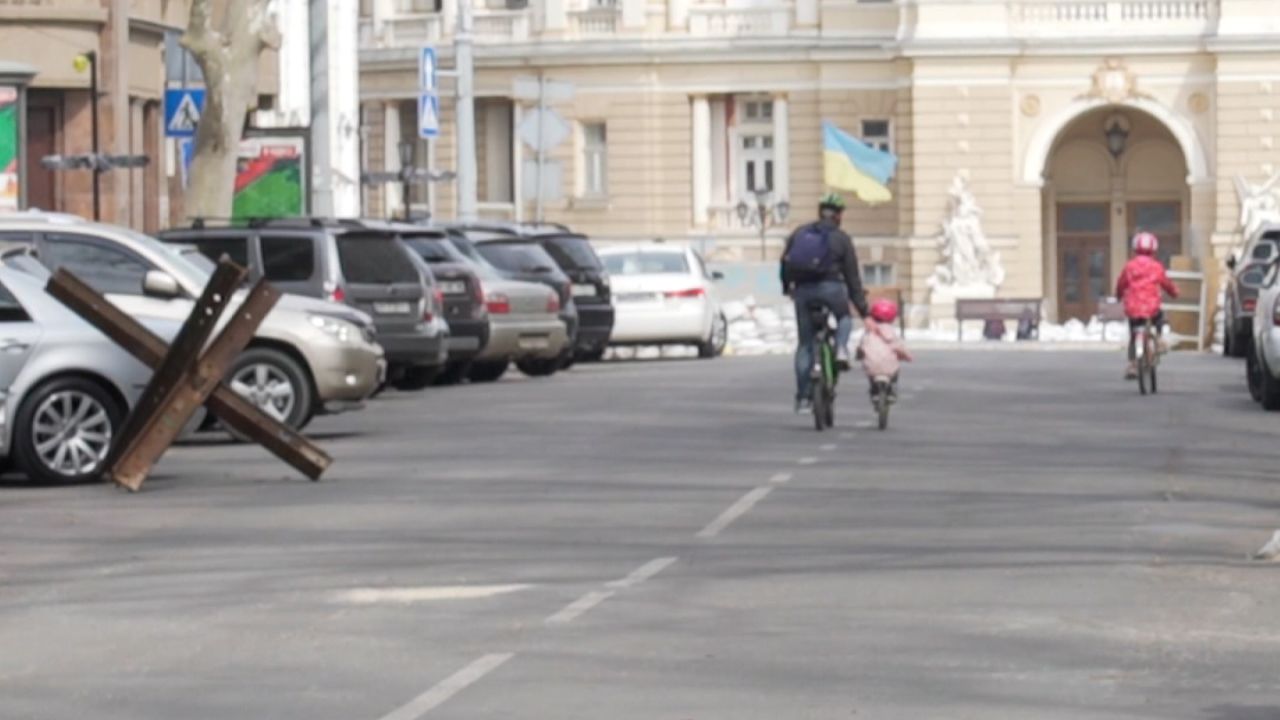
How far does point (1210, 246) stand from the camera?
81.2 m

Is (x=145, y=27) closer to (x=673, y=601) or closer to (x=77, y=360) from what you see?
(x=77, y=360)

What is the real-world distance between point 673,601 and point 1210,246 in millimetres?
67473

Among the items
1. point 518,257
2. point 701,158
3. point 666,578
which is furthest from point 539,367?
point 701,158

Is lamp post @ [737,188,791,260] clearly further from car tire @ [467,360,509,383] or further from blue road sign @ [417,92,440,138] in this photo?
car tire @ [467,360,509,383]

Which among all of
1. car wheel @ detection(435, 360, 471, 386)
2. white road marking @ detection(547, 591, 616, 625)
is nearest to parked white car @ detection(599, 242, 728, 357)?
car wheel @ detection(435, 360, 471, 386)

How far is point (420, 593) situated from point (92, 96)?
101 ft

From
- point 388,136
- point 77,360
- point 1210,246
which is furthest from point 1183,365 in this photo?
point 388,136

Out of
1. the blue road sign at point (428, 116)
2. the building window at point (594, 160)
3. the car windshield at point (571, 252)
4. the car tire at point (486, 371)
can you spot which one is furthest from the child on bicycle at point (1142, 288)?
the building window at point (594, 160)

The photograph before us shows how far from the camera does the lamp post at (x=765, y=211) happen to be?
85.1 metres

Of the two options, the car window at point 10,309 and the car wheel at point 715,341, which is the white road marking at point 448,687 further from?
the car wheel at point 715,341

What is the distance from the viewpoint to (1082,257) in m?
84.7

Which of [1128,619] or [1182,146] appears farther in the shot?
[1182,146]

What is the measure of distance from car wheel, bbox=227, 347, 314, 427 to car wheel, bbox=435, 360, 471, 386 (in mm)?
10973

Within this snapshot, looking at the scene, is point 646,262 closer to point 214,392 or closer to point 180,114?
point 180,114
